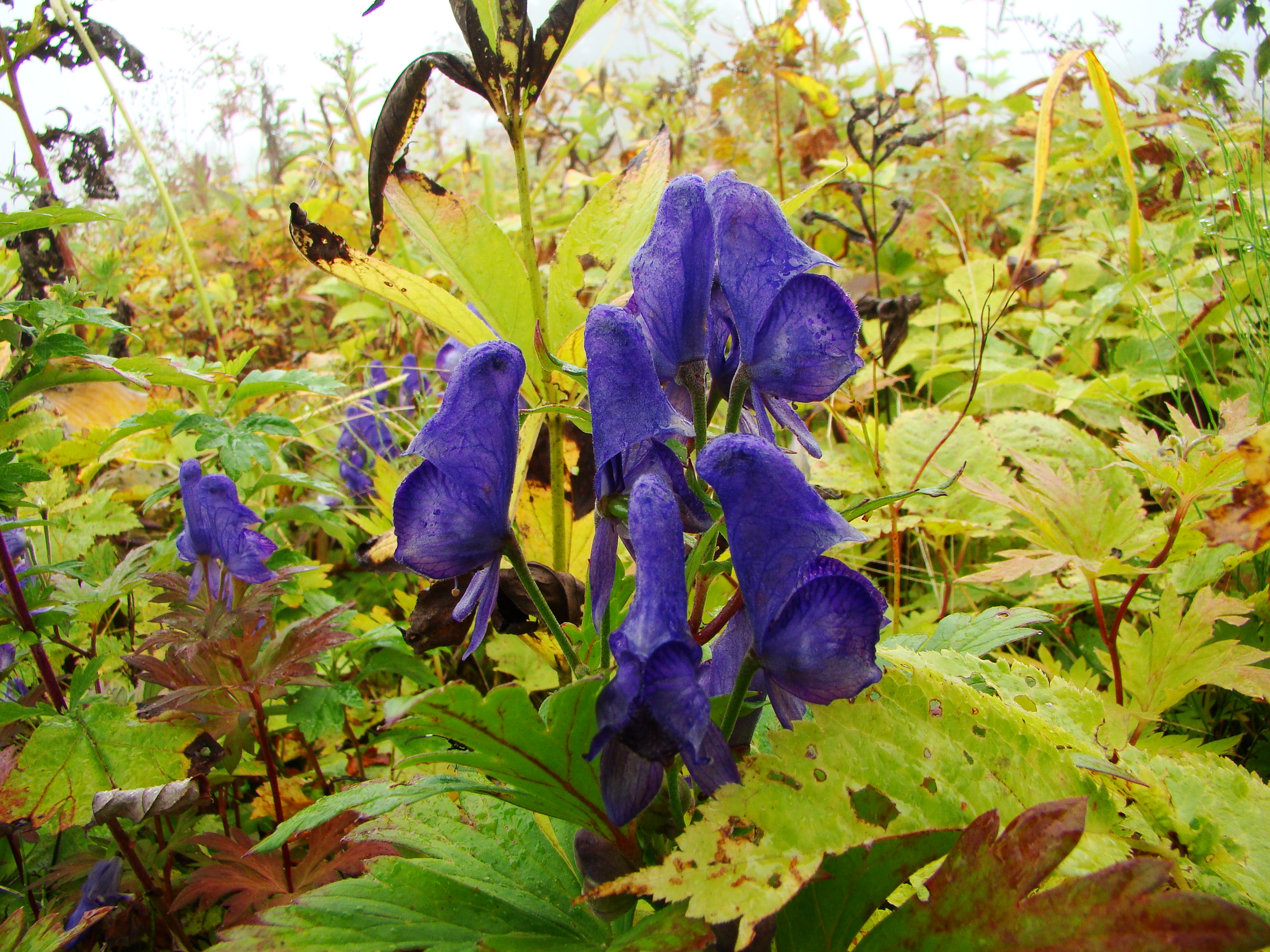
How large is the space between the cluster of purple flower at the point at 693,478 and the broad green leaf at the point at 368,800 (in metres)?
0.11

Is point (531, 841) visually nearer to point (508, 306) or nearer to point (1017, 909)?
point (1017, 909)

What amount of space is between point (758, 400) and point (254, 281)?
3385mm

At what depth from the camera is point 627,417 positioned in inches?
22.2

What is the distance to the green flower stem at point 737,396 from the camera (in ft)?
2.04

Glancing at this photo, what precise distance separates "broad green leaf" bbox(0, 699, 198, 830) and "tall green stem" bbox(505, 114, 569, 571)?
514 mm

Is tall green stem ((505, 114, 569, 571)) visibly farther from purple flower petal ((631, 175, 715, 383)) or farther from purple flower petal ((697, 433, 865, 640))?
purple flower petal ((697, 433, 865, 640))

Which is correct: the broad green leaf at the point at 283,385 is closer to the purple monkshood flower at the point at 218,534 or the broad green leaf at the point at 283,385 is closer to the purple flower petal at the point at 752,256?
the purple monkshood flower at the point at 218,534

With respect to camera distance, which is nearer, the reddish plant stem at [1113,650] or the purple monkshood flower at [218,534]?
the reddish plant stem at [1113,650]

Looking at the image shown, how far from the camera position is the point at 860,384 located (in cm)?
198

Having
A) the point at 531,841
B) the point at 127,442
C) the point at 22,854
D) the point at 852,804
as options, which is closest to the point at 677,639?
the point at 852,804

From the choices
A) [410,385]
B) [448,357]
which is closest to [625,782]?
[448,357]

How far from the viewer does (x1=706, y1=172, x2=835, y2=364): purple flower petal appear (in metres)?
0.62

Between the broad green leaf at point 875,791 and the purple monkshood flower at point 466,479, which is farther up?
the purple monkshood flower at point 466,479

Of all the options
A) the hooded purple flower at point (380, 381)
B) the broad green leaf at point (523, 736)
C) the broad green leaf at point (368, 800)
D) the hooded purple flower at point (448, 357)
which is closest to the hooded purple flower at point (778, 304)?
the broad green leaf at point (523, 736)
